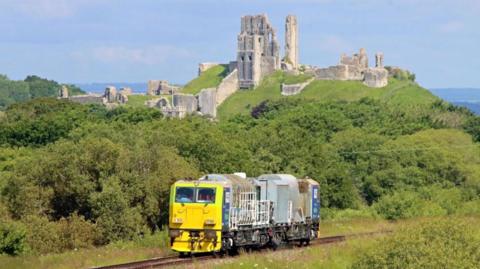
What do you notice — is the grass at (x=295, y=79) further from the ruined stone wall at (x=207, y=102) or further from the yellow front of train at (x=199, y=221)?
the yellow front of train at (x=199, y=221)

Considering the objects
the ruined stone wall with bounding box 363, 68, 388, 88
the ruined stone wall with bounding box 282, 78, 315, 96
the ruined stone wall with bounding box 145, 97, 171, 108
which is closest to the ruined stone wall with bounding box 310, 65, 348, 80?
the ruined stone wall with bounding box 363, 68, 388, 88

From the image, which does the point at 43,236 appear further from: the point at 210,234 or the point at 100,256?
the point at 210,234

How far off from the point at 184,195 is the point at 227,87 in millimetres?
157723

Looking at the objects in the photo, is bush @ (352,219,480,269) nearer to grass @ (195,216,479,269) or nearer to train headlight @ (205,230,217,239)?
grass @ (195,216,479,269)

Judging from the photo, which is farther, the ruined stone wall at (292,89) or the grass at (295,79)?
Result: the grass at (295,79)

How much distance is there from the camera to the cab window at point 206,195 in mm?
33500

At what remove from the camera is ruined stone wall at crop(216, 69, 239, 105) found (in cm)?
18812

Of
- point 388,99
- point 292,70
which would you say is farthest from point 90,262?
point 292,70

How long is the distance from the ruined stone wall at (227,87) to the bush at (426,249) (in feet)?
518

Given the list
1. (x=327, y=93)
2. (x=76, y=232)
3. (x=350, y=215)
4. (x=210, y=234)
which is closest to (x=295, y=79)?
(x=327, y=93)

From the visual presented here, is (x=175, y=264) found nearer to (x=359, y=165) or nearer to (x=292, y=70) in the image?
(x=359, y=165)

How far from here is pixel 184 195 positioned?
111 feet

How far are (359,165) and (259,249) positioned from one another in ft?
211

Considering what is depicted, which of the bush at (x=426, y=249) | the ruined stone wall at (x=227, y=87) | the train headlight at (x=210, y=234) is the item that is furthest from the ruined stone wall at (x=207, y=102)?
the bush at (x=426, y=249)
